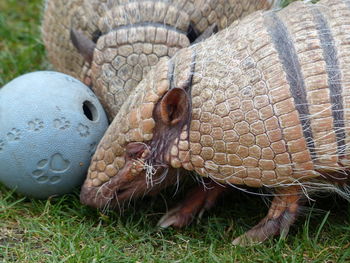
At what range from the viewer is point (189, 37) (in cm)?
456

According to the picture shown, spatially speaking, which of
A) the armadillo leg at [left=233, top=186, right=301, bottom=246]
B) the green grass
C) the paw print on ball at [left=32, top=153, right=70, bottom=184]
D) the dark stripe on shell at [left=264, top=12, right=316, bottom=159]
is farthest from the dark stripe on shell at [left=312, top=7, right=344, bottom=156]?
the paw print on ball at [left=32, top=153, right=70, bottom=184]

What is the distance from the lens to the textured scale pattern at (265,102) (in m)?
3.60

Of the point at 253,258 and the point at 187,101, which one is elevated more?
the point at 187,101

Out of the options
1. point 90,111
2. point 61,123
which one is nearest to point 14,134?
point 61,123

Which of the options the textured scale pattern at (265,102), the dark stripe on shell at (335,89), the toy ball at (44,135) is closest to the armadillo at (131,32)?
the toy ball at (44,135)

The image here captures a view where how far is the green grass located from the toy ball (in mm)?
205

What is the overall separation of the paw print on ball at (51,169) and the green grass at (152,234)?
0.22 meters

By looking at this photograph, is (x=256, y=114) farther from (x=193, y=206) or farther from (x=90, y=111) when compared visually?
(x=90, y=111)

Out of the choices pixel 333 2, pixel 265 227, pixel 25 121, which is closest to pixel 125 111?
pixel 25 121

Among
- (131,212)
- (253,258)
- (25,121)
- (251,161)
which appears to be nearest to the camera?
(251,161)

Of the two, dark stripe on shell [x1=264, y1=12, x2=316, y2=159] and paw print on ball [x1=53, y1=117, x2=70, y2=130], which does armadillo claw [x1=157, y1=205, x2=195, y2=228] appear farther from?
dark stripe on shell [x1=264, y1=12, x2=316, y2=159]

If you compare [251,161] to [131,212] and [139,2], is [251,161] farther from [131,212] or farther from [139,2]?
[139,2]

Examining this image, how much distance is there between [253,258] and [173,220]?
2.19ft

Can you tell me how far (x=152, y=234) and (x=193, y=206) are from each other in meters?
0.33
